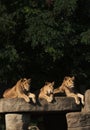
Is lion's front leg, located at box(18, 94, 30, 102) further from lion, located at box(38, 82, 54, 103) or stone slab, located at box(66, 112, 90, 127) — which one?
stone slab, located at box(66, 112, 90, 127)

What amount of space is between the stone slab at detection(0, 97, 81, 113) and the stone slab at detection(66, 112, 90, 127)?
34 cm

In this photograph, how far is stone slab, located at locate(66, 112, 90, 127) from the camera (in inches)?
715

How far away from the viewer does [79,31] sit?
20.2 m

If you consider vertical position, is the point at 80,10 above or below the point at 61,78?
above

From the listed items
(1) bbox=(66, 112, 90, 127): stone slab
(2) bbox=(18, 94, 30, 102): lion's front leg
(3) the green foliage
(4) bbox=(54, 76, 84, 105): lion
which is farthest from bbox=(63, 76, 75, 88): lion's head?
(2) bbox=(18, 94, 30, 102): lion's front leg

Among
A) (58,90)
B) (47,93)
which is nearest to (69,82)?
(58,90)

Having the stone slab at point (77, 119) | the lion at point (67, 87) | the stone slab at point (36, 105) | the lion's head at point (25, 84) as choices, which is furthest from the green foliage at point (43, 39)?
the stone slab at point (77, 119)

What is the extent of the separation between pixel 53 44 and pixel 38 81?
2149 millimetres

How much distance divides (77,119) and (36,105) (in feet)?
4.38

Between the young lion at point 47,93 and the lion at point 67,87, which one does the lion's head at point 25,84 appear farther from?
the lion at point 67,87

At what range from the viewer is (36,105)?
58.7 feet

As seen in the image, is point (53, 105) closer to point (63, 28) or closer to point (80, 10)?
point (63, 28)

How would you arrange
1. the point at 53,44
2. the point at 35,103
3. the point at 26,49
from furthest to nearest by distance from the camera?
1. the point at 26,49
2. the point at 53,44
3. the point at 35,103

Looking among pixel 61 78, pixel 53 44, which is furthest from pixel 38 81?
pixel 53 44
